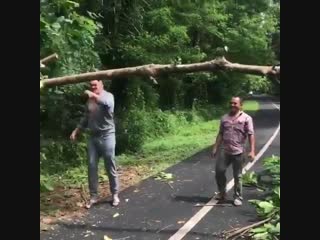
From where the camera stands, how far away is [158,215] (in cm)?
812

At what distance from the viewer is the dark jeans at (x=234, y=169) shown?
888 centimetres

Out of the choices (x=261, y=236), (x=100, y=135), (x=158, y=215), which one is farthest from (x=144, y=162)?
(x=261, y=236)

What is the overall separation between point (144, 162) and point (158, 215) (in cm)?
590

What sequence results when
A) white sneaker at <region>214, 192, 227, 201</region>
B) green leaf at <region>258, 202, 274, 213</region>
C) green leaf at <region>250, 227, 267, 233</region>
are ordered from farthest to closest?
1. white sneaker at <region>214, 192, 227, 201</region>
2. green leaf at <region>258, 202, 274, 213</region>
3. green leaf at <region>250, 227, 267, 233</region>

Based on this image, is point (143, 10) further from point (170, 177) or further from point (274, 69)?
point (274, 69)

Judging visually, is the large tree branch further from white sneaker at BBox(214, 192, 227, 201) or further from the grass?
white sneaker at BBox(214, 192, 227, 201)

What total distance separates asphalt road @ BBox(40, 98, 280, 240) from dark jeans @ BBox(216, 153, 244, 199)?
1.03 ft

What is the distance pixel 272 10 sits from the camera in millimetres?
35688

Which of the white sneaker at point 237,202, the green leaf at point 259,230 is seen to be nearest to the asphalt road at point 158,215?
the white sneaker at point 237,202

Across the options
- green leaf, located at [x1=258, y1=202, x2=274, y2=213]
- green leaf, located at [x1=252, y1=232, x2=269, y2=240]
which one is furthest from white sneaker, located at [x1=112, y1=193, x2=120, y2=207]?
green leaf, located at [x1=252, y1=232, x2=269, y2=240]

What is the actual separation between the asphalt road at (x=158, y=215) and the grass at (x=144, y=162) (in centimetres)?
65

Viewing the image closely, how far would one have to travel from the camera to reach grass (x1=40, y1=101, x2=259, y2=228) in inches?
350

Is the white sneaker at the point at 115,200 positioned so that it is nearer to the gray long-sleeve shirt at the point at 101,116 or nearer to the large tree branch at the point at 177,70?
the gray long-sleeve shirt at the point at 101,116

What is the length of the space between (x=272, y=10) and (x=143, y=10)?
59.9ft
